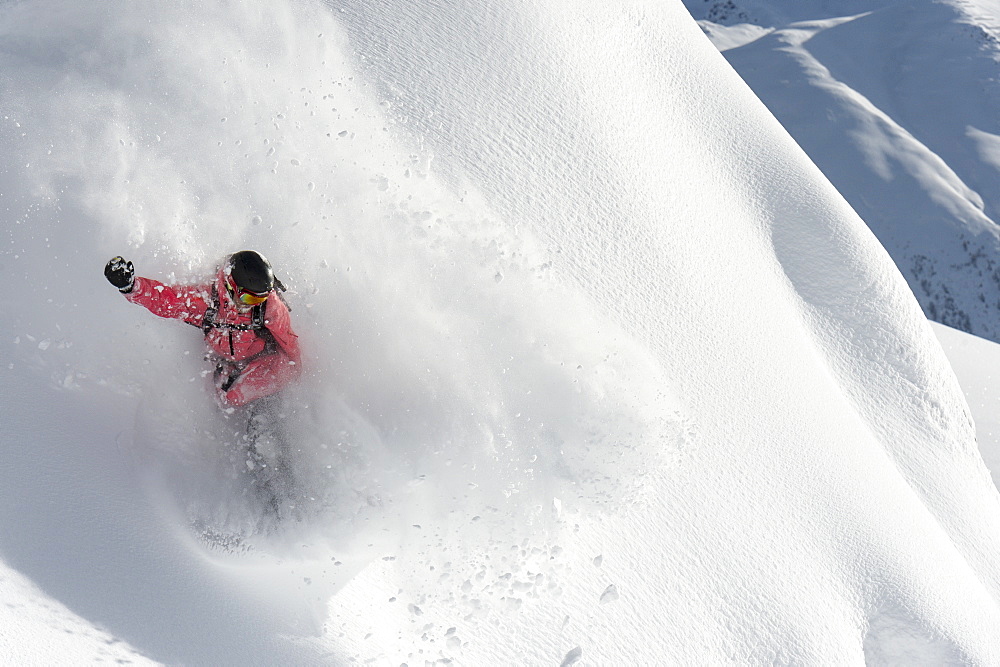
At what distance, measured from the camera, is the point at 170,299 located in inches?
106

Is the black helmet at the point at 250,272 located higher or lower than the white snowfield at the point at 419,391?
higher

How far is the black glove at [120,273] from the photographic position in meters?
2.42

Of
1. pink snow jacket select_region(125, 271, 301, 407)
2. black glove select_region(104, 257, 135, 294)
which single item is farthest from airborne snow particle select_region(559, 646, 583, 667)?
black glove select_region(104, 257, 135, 294)

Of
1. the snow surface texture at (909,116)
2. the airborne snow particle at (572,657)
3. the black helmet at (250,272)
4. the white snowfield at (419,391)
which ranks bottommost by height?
the snow surface texture at (909,116)

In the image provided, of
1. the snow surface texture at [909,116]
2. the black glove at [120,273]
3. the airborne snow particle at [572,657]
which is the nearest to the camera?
the black glove at [120,273]

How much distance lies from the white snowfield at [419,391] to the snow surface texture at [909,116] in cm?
2443

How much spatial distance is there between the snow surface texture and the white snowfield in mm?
24426

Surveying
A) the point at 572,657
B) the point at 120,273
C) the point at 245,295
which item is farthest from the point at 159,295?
the point at 572,657

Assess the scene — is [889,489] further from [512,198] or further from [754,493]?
[512,198]

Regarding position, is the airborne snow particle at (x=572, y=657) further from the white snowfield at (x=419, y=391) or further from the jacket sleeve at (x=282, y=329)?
the jacket sleeve at (x=282, y=329)

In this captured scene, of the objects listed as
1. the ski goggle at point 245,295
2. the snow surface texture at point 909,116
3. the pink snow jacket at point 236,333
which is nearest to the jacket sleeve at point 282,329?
the pink snow jacket at point 236,333

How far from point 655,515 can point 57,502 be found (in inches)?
119

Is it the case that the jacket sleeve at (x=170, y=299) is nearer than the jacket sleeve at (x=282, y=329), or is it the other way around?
the jacket sleeve at (x=170, y=299)

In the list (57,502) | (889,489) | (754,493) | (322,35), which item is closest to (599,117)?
(322,35)
